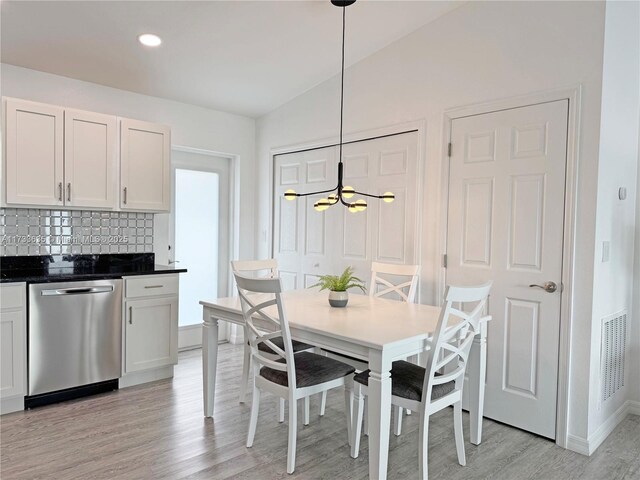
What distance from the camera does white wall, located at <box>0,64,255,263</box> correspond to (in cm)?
352

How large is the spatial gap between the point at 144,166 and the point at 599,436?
383 centimetres

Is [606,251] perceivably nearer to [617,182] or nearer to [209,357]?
[617,182]

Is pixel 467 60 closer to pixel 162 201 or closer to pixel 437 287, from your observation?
pixel 437 287

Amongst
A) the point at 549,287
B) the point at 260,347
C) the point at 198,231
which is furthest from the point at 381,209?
the point at 198,231

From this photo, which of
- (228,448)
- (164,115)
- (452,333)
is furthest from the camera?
(164,115)

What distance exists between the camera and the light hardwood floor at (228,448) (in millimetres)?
2375

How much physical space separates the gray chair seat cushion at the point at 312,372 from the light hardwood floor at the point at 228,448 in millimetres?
454

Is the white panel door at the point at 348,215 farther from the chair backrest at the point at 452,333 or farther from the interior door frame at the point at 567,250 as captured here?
the chair backrest at the point at 452,333

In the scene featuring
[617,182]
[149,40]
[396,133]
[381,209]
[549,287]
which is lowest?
[549,287]

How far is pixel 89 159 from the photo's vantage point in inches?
139

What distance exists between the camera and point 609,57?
2.64 metres

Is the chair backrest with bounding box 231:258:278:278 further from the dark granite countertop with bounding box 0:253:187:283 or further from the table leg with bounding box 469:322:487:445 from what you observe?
the table leg with bounding box 469:322:487:445

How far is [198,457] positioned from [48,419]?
3.94ft

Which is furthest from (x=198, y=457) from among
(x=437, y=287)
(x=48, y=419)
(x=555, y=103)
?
(x=555, y=103)
